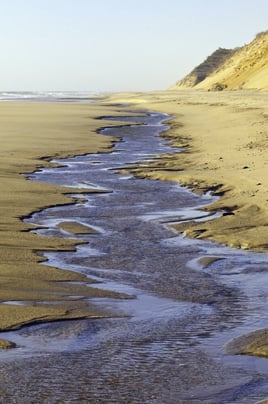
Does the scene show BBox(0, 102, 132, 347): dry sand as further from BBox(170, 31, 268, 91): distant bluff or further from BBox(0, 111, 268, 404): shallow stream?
BBox(170, 31, 268, 91): distant bluff

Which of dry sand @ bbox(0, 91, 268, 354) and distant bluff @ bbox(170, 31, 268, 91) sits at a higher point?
distant bluff @ bbox(170, 31, 268, 91)

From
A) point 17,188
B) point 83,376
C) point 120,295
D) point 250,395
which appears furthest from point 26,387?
point 17,188

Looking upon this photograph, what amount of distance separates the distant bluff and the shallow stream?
49794 mm

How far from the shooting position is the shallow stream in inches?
186

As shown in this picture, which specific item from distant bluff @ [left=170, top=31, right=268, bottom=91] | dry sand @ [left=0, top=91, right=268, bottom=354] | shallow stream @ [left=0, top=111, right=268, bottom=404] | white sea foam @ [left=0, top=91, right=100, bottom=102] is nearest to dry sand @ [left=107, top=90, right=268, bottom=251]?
dry sand @ [left=0, top=91, right=268, bottom=354]

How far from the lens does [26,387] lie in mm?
4695

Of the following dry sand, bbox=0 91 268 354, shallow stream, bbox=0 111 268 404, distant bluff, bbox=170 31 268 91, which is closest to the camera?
shallow stream, bbox=0 111 268 404

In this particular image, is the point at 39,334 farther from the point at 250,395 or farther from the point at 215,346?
the point at 250,395

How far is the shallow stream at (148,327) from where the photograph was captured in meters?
4.73

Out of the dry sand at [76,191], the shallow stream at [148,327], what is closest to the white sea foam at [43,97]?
the dry sand at [76,191]

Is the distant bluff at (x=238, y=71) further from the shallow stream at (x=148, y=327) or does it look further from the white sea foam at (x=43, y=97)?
the shallow stream at (x=148, y=327)

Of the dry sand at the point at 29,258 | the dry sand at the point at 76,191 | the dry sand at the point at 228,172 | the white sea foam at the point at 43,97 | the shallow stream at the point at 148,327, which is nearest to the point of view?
the shallow stream at the point at 148,327

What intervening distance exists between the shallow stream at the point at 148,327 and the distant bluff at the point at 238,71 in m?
49.8

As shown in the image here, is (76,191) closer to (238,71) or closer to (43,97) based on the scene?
(238,71)
